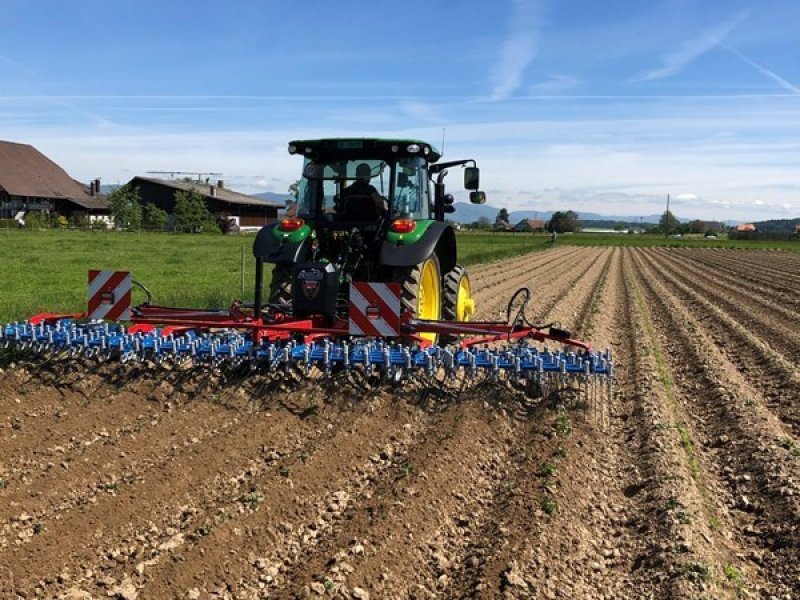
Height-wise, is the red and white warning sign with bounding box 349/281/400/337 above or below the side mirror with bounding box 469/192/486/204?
below

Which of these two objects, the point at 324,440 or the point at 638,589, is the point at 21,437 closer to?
the point at 324,440

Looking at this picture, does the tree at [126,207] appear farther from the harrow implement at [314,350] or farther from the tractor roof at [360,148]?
the harrow implement at [314,350]

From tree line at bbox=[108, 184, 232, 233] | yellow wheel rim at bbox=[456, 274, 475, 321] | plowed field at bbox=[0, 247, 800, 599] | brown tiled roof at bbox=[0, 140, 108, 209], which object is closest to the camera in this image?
plowed field at bbox=[0, 247, 800, 599]

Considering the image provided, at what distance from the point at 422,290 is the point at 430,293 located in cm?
29

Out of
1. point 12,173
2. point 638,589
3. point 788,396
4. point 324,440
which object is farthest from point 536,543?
point 12,173

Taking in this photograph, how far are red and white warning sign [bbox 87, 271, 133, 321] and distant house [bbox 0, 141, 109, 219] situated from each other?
53.0m

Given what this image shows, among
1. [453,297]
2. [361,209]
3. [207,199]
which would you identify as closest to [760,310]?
[453,297]

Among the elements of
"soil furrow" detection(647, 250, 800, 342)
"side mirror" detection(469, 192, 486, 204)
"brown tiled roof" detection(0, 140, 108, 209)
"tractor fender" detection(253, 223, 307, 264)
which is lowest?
"soil furrow" detection(647, 250, 800, 342)

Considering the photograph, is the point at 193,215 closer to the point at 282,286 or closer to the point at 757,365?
the point at 282,286

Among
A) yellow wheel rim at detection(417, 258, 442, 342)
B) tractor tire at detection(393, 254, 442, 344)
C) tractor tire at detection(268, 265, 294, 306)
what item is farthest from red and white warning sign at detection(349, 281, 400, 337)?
tractor tire at detection(268, 265, 294, 306)

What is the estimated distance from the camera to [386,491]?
407cm

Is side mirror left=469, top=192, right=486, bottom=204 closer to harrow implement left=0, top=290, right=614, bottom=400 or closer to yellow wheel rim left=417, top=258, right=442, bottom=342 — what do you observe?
yellow wheel rim left=417, top=258, right=442, bottom=342

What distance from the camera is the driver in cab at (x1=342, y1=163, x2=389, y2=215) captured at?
7.07 m

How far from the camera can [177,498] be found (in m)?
3.88
